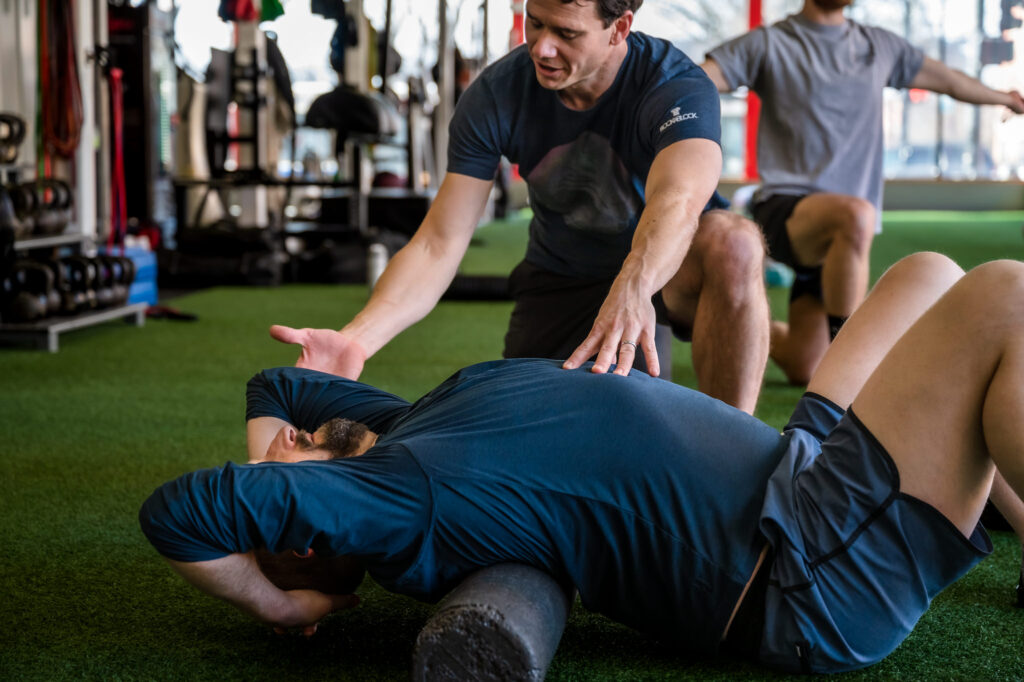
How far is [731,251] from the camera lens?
203cm

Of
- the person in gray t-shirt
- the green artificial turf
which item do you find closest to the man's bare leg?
the green artificial turf

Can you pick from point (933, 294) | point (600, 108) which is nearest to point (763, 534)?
point (933, 294)

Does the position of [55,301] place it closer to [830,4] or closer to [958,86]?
[830,4]

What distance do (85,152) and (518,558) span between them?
424 centimetres

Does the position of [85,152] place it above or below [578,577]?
above

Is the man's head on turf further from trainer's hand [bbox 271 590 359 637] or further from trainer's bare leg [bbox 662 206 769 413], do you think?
trainer's bare leg [bbox 662 206 769 413]

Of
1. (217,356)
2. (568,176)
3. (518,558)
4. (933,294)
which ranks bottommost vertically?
(217,356)

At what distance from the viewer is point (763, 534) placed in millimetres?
1229

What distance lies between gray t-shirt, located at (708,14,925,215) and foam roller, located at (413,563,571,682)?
2.43 m

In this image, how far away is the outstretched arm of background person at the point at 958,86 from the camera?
10.5ft

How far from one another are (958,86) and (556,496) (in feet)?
8.28

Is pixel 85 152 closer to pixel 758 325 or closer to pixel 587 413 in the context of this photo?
pixel 758 325

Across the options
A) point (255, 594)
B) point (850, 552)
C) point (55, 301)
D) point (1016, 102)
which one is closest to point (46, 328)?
point (55, 301)

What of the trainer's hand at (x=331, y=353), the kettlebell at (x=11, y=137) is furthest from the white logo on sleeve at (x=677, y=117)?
the kettlebell at (x=11, y=137)
